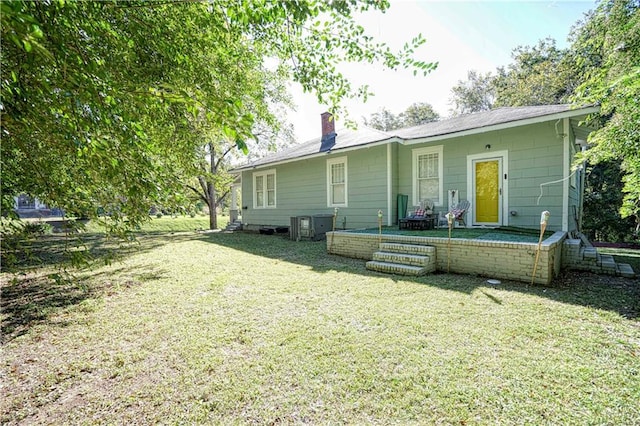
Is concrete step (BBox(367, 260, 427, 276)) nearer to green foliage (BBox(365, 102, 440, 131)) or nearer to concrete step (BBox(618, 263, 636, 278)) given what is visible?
concrete step (BBox(618, 263, 636, 278))

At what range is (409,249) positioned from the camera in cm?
584

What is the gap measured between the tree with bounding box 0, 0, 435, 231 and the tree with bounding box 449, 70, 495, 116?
28089mm

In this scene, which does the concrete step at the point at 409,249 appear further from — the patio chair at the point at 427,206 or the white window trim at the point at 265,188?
the white window trim at the point at 265,188

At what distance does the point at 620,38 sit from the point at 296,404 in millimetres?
9214

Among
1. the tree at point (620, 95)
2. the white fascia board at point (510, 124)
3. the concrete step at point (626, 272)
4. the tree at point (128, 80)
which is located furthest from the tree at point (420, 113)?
the tree at point (128, 80)

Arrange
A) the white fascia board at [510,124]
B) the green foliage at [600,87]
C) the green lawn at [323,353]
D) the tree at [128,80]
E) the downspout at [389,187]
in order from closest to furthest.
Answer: the tree at [128,80] < the green lawn at [323,353] < the green foliage at [600,87] < the white fascia board at [510,124] < the downspout at [389,187]

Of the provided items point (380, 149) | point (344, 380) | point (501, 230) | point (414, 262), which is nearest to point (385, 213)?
point (380, 149)

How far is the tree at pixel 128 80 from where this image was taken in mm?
1517

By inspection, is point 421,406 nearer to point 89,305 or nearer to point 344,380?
point 344,380

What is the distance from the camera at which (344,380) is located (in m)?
2.21

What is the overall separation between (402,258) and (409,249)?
0.34m

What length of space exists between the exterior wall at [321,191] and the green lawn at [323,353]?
4.89m

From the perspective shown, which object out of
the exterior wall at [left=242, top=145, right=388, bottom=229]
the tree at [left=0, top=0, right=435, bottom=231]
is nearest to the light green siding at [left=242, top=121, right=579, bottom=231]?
the exterior wall at [left=242, top=145, right=388, bottom=229]

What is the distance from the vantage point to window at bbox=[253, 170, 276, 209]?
1305 centimetres
